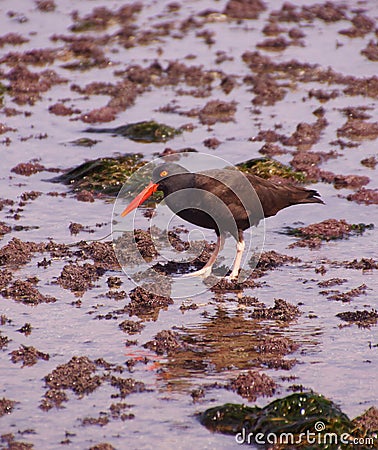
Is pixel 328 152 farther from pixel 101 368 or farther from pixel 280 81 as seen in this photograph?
pixel 101 368

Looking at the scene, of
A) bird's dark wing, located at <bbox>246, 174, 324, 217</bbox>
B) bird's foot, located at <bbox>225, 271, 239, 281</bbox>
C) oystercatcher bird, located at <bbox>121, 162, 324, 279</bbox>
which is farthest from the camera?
bird's dark wing, located at <bbox>246, 174, 324, 217</bbox>

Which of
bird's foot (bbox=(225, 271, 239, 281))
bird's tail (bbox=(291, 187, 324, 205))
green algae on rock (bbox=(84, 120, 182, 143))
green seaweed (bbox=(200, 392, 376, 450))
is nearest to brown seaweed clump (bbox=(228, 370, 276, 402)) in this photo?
green seaweed (bbox=(200, 392, 376, 450))

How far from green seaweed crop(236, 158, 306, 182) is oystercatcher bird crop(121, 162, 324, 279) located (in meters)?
2.79

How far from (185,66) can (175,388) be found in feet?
44.1

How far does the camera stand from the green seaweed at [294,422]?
20.8 feet

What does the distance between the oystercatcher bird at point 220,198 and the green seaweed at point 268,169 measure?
2.79m

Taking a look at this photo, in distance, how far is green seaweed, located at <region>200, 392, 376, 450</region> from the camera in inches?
250

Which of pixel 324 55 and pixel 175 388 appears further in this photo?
pixel 324 55

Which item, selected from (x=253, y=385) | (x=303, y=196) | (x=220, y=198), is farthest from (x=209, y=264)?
(x=253, y=385)

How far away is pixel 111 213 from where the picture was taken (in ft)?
39.1

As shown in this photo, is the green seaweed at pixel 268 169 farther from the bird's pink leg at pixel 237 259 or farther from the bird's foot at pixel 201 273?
the bird's foot at pixel 201 273

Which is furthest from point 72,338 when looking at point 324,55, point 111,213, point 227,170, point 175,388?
point 324,55

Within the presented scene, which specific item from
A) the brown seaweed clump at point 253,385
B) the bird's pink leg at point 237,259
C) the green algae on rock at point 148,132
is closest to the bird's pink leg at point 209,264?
the bird's pink leg at point 237,259

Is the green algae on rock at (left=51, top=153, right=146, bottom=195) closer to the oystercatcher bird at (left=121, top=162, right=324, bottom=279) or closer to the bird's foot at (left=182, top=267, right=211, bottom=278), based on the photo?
the oystercatcher bird at (left=121, top=162, right=324, bottom=279)
